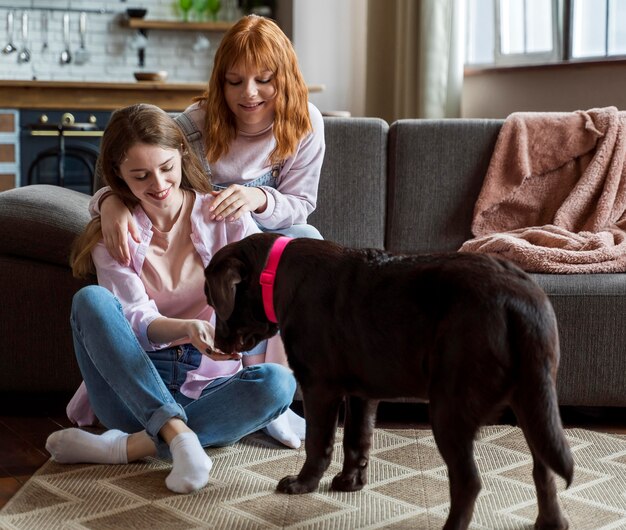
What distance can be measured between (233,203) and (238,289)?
1.42 ft

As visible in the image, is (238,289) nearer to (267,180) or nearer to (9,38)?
(267,180)

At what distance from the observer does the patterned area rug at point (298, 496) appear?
1713 mm

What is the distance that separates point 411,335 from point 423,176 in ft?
4.66

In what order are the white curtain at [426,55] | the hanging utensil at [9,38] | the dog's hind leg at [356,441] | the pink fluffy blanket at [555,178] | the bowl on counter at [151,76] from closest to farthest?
1. the dog's hind leg at [356,441]
2. the pink fluffy blanket at [555,178]
3. the white curtain at [426,55]
4. the bowl on counter at [151,76]
5. the hanging utensil at [9,38]

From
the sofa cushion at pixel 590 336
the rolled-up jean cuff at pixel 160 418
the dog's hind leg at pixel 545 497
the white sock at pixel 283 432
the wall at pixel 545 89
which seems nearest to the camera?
the dog's hind leg at pixel 545 497

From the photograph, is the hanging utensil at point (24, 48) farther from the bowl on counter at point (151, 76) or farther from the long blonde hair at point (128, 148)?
the long blonde hair at point (128, 148)

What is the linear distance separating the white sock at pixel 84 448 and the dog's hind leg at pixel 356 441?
50 centimetres

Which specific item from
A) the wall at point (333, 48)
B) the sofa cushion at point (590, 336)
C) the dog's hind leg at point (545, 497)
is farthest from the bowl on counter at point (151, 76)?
the dog's hind leg at point (545, 497)

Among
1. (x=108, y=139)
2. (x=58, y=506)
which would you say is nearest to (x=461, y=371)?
(x=58, y=506)

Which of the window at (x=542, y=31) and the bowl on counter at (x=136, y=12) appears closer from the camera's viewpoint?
the window at (x=542, y=31)

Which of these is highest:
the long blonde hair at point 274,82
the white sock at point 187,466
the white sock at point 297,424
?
the long blonde hair at point 274,82

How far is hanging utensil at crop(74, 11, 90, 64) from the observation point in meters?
5.69

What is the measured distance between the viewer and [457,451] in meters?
1.46

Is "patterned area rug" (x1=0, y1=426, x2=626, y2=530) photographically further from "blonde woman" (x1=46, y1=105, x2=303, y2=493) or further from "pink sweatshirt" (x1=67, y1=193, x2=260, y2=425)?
"pink sweatshirt" (x1=67, y1=193, x2=260, y2=425)
